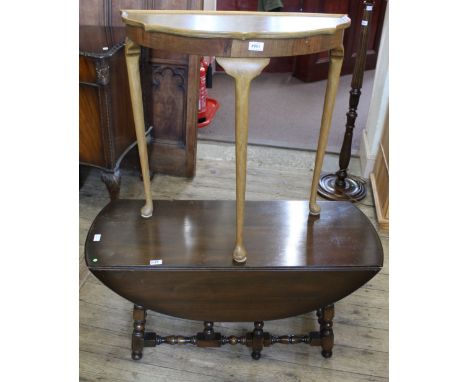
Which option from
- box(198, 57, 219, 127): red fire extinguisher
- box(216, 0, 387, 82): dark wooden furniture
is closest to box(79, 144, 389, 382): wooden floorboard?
box(198, 57, 219, 127): red fire extinguisher

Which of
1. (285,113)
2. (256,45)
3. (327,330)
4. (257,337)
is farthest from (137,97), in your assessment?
(285,113)

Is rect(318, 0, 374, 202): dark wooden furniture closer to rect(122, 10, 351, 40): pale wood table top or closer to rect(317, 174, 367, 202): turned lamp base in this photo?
rect(317, 174, 367, 202): turned lamp base

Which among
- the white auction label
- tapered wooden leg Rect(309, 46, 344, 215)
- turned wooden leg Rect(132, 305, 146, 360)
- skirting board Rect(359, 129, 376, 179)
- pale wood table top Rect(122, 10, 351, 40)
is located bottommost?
turned wooden leg Rect(132, 305, 146, 360)

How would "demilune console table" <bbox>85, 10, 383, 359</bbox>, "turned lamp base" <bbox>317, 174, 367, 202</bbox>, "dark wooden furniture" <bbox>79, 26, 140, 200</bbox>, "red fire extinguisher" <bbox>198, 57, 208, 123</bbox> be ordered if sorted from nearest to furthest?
"demilune console table" <bbox>85, 10, 383, 359</bbox>, "dark wooden furniture" <bbox>79, 26, 140, 200</bbox>, "turned lamp base" <bbox>317, 174, 367, 202</bbox>, "red fire extinguisher" <bbox>198, 57, 208, 123</bbox>

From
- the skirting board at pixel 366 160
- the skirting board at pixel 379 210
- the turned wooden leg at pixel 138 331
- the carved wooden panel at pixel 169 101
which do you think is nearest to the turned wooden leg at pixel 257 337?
the turned wooden leg at pixel 138 331

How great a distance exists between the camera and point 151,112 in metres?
2.42

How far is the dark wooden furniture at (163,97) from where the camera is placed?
2049 mm

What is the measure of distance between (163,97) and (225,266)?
135 cm

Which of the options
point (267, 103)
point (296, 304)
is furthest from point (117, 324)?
point (267, 103)

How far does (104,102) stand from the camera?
1.85 metres

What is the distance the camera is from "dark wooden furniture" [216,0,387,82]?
3908 millimetres

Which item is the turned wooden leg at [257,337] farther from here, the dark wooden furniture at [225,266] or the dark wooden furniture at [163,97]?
the dark wooden furniture at [163,97]

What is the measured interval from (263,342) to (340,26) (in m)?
1.03

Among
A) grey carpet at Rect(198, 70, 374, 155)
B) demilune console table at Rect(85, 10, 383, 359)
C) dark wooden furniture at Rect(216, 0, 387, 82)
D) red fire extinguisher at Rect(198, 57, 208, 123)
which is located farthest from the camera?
dark wooden furniture at Rect(216, 0, 387, 82)
